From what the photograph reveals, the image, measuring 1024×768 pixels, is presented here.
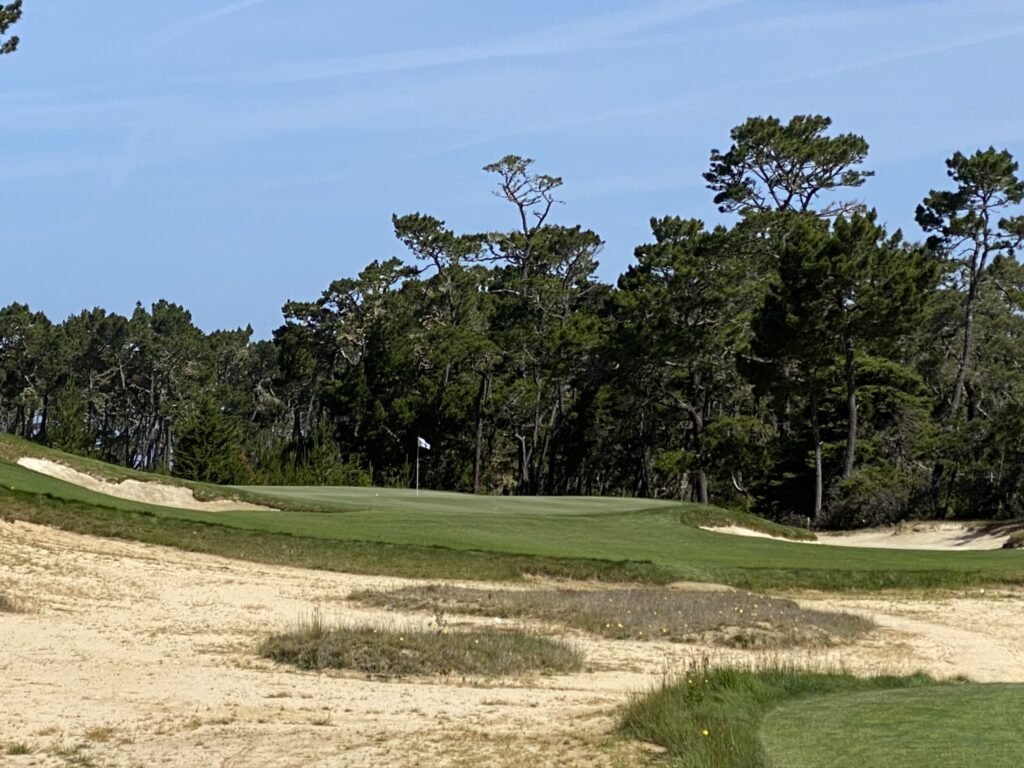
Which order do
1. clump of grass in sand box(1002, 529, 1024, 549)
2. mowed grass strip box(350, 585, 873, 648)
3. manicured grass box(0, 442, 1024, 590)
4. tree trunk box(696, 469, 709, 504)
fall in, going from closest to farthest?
mowed grass strip box(350, 585, 873, 648)
manicured grass box(0, 442, 1024, 590)
clump of grass in sand box(1002, 529, 1024, 549)
tree trunk box(696, 469, 709, 504)

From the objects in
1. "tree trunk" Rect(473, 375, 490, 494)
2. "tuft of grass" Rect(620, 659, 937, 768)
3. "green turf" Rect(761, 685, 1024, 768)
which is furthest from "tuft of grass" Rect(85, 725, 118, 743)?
"tree trunk" Rect(473, 375, 490, 494)

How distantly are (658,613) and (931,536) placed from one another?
2854 cm

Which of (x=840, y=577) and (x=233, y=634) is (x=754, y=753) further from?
(x=840, y=577)

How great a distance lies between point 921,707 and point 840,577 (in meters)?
16.1

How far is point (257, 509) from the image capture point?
1234 inches

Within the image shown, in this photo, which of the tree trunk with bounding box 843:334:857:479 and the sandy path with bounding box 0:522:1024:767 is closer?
the sandy path with bounding box 0:522:1024:767

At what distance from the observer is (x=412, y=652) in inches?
556

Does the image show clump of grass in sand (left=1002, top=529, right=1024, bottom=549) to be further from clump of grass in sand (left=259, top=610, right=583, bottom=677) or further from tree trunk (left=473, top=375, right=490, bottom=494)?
tree trunk (left=473, top=375, right=490, bottom=494)

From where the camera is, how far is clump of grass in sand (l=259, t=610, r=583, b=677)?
13789 millimetres

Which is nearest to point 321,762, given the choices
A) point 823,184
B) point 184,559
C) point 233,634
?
point 233,634

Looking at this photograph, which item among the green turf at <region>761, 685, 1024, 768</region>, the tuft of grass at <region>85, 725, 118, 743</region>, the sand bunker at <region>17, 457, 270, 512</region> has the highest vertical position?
the sand bunker at <region>17, 457, 270, 512</region>

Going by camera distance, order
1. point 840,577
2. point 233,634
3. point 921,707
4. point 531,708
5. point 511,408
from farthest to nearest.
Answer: point 511,408 → point 840,577 → point 233,634 → point 531,708 → point 921,707

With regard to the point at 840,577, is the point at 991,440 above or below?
above

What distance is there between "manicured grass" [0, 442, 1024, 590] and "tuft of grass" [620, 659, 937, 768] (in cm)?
1193
